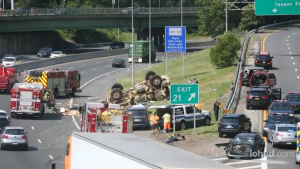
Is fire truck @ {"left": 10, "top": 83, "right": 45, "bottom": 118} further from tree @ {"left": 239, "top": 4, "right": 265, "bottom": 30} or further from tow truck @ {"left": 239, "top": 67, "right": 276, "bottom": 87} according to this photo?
tree @ {"left": 239, "top": 4, "right": 265, "bottom": 30}

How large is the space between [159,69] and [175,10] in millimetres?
37191

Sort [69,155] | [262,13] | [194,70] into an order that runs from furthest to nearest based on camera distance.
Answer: [194,70] → [262,13] → [69,155]

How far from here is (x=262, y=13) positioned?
189 ft

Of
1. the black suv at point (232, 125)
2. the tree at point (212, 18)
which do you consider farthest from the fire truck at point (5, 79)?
the tree at point (212, 18)

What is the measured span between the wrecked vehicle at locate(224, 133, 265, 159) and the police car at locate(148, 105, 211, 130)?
10.8 meters

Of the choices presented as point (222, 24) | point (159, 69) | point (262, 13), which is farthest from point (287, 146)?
point (222, 24)

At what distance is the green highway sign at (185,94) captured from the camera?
3928 cm

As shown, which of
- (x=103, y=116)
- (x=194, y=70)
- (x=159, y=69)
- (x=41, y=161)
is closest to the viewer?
(x=41, y=161)

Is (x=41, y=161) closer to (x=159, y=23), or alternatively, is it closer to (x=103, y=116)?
(x=103, y=116)

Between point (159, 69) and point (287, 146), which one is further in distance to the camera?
point (159, 69)

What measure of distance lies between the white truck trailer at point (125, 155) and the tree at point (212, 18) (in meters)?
98.6

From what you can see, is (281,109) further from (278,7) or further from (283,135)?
(278,7)

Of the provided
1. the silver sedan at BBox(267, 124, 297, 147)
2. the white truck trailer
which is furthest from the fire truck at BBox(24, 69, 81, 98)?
the white truck trailer

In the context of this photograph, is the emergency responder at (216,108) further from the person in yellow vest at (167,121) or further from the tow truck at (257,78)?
the tow truck at (257,78)
